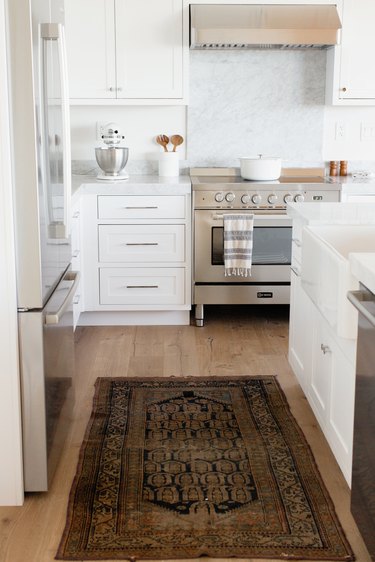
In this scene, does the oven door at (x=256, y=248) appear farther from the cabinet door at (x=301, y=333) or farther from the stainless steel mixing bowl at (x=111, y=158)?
the cabinet door at (x=301, y=333)

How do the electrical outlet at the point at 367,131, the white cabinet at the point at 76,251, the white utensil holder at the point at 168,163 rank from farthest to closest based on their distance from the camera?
the electrical outlet at the point at 367,131 → the white utensil holder at the point at 168,163 → the white cabinet at the point at 76,251

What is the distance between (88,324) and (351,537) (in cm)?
293

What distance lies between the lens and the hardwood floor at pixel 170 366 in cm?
270

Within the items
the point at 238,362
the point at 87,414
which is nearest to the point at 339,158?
the point at 238,362

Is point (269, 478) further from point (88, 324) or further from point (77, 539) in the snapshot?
point (88, 324)

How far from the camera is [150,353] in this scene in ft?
15.3

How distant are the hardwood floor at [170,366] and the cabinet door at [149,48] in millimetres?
1542

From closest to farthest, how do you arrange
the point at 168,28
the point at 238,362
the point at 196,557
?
the point at 196,557
the point at 238,362
the point at 168,28

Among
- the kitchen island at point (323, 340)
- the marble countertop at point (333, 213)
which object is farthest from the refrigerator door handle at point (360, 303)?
the marble countertop at point (333, 213)

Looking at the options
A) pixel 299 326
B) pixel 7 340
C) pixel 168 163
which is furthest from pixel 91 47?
pixel 7 340

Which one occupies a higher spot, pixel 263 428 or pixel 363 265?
pixel 363 265

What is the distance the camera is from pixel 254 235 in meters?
5.11

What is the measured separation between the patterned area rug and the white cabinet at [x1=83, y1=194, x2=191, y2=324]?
1.13m

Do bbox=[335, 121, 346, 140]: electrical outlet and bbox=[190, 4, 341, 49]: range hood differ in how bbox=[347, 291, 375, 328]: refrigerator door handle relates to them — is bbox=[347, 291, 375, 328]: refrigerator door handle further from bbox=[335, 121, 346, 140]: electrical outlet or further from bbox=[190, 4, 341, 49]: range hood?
bbox=[335, 121, 346, 140]: electrical outlet
